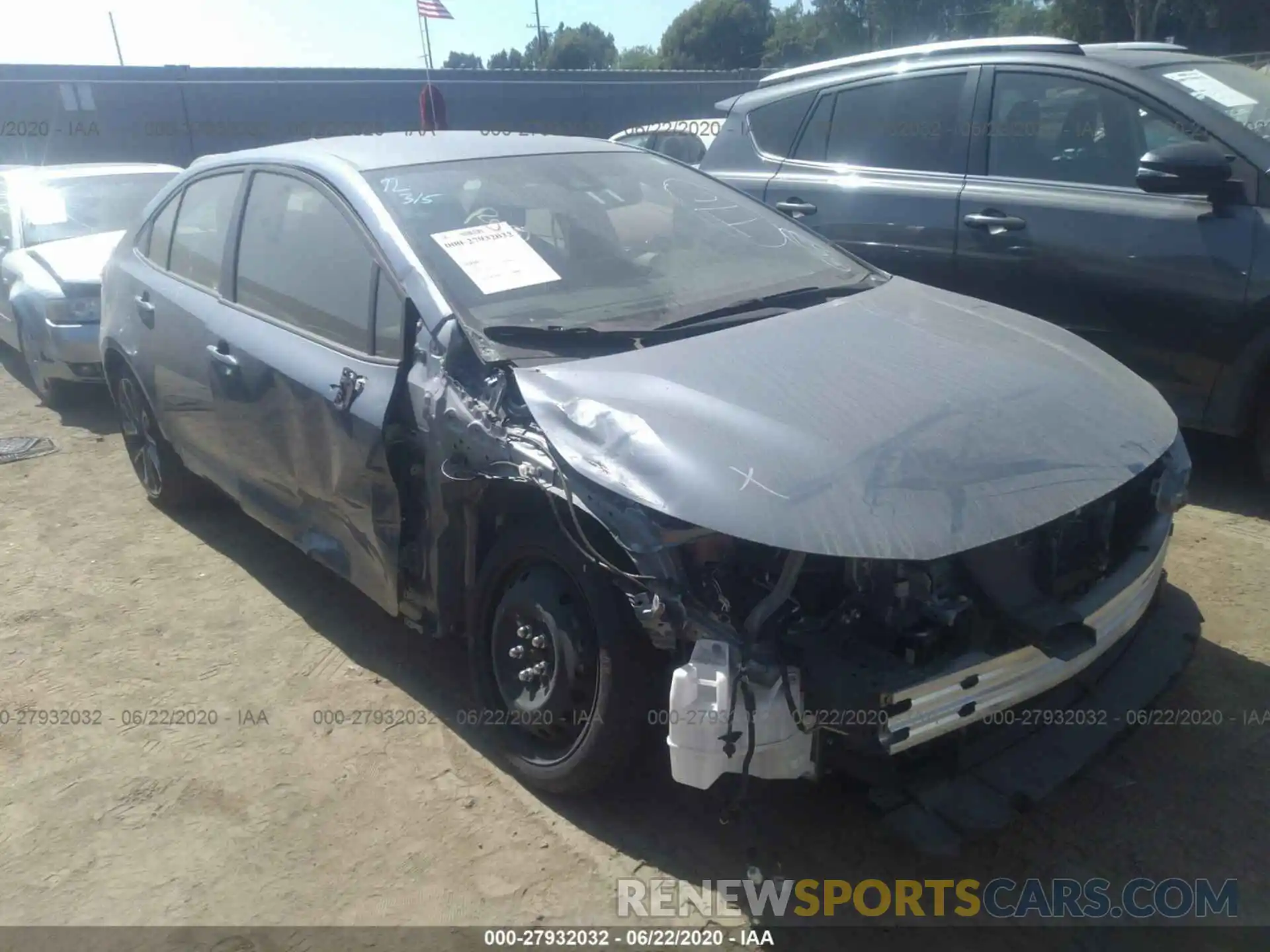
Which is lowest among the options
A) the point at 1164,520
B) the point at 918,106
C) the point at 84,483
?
the point at 84,483

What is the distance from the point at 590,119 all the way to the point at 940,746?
23.4 meters

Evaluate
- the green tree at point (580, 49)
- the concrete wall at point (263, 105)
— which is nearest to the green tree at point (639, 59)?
the green tree at point (580, 49)

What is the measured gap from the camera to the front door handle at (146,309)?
4.38 m

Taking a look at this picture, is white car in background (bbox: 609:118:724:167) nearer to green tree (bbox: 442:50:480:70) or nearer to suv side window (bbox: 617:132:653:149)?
suv side window (bbox: 617:132:653:149)

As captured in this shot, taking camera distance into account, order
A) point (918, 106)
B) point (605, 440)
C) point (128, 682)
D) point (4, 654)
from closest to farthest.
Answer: point (605, 440), point (128, 682), point (4, 654), point (918, 106)

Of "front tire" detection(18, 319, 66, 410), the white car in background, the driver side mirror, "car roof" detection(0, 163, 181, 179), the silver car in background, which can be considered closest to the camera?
the driver side mirror

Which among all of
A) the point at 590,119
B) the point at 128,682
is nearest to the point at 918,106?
the point at 128,682

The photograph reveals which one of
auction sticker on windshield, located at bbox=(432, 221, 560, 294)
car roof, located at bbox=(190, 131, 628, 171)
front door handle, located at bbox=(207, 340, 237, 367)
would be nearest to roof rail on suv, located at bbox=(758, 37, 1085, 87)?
car roof, located at bbox=(190, 131, 628, 171)

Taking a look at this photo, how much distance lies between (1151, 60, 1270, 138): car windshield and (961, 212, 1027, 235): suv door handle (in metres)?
0.83

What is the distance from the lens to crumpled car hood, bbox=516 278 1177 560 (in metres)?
2.17

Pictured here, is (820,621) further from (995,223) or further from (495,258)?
(995,223)

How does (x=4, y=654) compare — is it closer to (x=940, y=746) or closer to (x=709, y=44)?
(x=940, y=746)

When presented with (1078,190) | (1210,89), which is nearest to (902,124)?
(1078,190)

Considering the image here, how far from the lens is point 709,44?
6594cm
